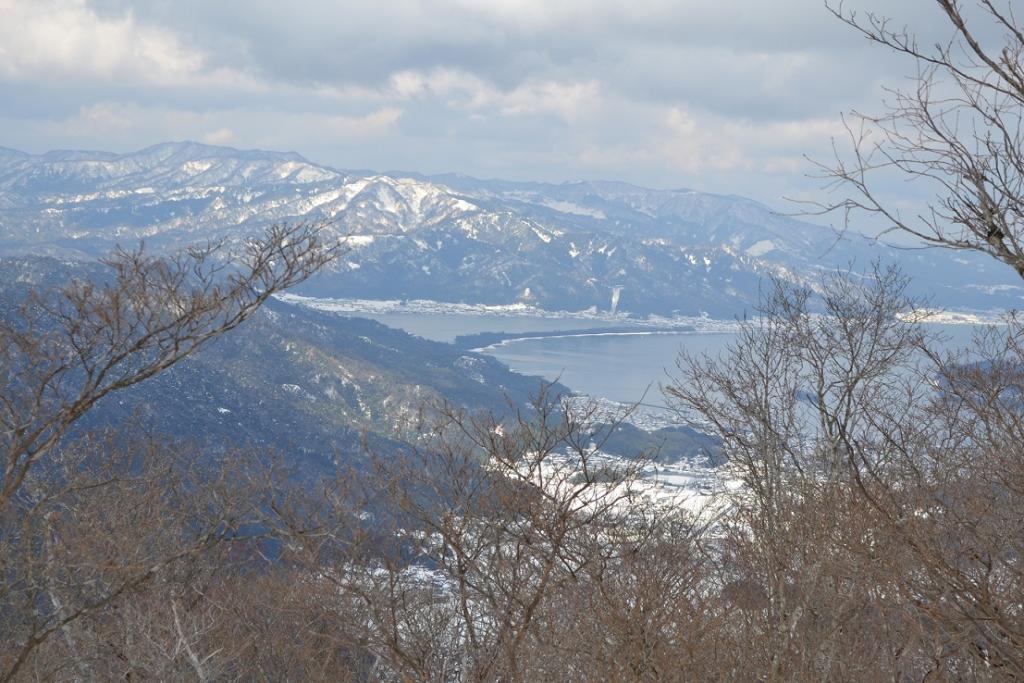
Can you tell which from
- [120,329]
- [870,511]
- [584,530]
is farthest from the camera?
[584,530]

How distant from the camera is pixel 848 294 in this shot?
20.2 meters

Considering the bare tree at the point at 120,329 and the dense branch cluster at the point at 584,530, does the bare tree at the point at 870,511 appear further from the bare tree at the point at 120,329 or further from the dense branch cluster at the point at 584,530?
the bare tree at the point at 120,329

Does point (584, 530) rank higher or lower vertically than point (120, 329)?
lower

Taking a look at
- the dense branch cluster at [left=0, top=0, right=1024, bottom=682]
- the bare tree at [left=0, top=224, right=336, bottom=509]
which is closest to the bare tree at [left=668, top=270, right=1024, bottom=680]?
the dense branch cluster at [left=0, top=0, right=1024, bottom=682]

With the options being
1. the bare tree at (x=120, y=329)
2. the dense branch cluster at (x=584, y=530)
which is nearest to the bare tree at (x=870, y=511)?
the dense branch cluster at (x=584, y=530)

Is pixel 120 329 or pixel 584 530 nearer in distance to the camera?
pixel 120 329

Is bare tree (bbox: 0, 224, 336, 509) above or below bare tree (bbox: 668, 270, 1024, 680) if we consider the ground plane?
above

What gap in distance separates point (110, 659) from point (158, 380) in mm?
126590

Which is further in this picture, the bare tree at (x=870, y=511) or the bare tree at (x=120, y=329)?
the bare tree at (x=120, y=329)

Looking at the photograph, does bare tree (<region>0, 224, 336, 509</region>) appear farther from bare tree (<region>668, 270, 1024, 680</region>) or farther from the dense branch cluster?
bare tree (<region>668, 270, 1024, 680</region>)

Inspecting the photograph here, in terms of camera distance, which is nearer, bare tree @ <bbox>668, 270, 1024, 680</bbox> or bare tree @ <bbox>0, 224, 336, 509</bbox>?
bare tree @ <bbox>668, 270, 1024, 680</bbox>

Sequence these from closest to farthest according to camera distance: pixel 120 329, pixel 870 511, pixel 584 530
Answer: pixel 870 511
pixel 120 329
pixel 584 530

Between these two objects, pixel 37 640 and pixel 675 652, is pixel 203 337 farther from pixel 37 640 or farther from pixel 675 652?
pixel 675 652

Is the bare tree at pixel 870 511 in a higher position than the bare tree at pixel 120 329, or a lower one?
lower
